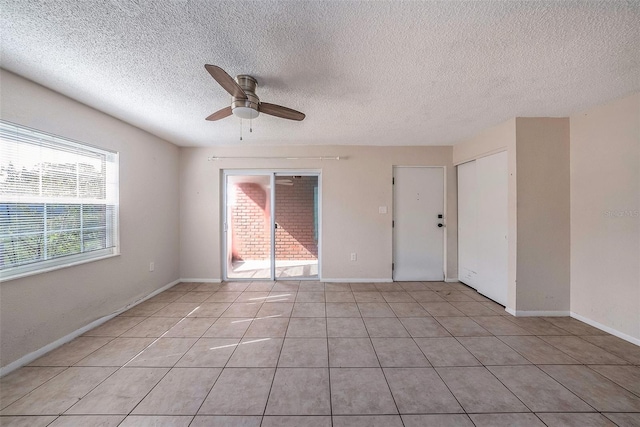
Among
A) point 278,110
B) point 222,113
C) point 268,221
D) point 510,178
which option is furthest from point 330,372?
point 510,178

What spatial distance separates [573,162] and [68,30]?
15.0 ft

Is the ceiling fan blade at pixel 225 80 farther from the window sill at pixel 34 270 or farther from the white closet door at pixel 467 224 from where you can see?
the white closet door at pixel 467 224

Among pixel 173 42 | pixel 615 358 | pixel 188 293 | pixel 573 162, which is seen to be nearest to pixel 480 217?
pixel 573 162

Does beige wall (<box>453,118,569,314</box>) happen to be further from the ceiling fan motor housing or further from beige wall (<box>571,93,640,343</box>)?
the ceiling fan motor housing

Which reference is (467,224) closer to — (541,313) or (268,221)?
(541,313)

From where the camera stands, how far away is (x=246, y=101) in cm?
174

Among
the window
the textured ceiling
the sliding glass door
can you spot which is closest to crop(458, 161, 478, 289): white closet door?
the textured ceiling

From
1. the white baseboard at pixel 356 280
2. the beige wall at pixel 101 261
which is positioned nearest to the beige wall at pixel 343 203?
the white baseboard at pixel 356 280

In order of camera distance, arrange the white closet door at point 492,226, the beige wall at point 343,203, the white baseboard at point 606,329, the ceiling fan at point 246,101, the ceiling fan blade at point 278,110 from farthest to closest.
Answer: the beige wall at point 343,203 < the white closet door at point 492,226 < the white baseboard at point 606,329 < the ceiling fan blade at point 278,110 < the ceiling fan at point 246,101

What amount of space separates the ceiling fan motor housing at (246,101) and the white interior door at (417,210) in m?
2.73

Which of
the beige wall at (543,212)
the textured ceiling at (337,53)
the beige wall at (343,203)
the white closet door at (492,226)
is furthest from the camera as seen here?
the beige wall at (343,203)

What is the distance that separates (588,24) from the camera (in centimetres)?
129

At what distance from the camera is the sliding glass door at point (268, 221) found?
387cm

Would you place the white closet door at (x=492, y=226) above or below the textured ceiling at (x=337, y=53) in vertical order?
below
